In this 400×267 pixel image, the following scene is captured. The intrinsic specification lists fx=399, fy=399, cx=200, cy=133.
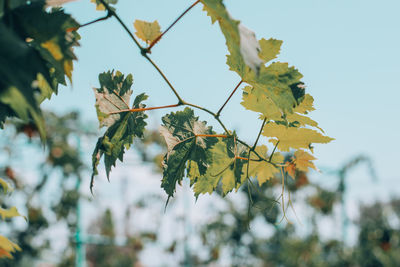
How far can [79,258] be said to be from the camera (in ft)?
19.5

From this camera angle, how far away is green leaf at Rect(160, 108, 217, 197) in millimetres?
771

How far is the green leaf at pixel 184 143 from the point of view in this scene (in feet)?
2.53

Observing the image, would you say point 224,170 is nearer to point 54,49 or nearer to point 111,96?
point 111,96

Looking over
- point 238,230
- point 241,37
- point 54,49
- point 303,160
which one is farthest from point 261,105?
point 238,230

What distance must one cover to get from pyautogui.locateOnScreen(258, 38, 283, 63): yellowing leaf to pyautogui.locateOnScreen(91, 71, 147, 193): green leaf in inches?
9.6

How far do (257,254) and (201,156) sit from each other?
28.7ft

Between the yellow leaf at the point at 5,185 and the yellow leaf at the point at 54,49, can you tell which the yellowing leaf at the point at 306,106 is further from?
the yellow leaf at the point at 5,185

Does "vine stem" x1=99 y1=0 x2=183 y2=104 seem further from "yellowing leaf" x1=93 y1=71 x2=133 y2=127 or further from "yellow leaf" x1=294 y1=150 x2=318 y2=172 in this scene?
"yellow leaf" x1=294 y1=150 x2=318 y2=172

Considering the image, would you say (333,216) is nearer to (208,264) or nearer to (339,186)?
(339,186)

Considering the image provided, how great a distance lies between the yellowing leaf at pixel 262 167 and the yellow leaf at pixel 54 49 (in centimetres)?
49

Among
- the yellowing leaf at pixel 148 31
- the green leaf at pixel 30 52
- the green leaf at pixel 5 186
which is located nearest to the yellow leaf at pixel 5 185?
the green leaf at pixel 5 186

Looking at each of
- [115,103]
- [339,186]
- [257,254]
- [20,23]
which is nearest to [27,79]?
[20,23]

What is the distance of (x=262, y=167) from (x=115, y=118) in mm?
379

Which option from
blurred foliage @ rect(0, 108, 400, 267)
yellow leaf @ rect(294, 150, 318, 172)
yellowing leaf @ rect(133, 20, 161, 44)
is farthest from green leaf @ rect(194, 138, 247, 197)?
blurred foliage @ rect(0, 108, 400, 267)
